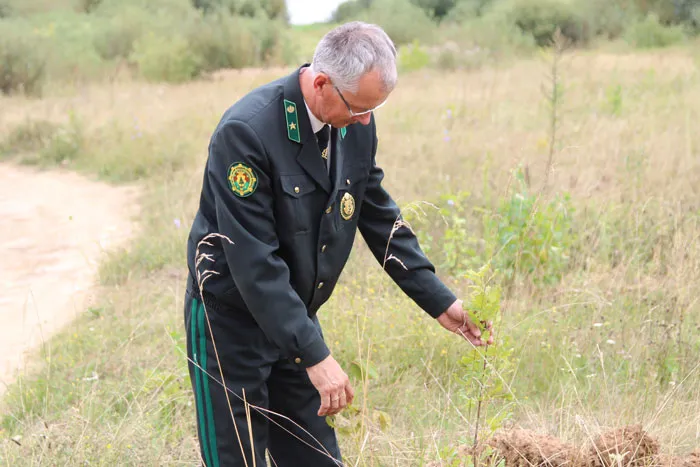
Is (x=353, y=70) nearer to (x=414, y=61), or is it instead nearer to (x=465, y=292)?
(x=465, y=292)

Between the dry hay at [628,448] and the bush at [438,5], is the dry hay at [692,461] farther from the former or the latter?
the bush at [438,5]

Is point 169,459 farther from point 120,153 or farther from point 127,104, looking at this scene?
point 127,104

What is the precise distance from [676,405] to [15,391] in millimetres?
2953

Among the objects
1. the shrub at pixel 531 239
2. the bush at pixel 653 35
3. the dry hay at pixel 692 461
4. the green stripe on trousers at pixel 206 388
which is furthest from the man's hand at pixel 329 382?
the bush at pixel 653 35

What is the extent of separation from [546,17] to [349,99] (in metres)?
23.4

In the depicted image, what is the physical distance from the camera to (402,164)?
712 cm

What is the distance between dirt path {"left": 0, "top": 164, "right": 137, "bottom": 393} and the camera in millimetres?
4727

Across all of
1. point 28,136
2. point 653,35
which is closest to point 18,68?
point 28,136

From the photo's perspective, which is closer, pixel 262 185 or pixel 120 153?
pixel 262 185

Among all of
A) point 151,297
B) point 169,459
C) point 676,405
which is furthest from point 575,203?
point 169,459

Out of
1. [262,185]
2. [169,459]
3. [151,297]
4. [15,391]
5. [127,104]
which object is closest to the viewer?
[262,185]

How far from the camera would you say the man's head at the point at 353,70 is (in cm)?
200

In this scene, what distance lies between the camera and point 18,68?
11.8 metres

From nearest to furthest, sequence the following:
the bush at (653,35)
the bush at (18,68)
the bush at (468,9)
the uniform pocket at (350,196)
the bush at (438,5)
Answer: the uniform pocket at (350,196), the bush at (18,68), the bush at (653,35), the bush at (468,9), the bush at (438,5)
